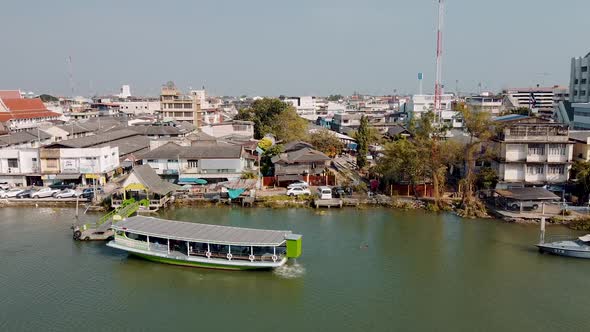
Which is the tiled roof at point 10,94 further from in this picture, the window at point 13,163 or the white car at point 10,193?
the white car at point 10,193

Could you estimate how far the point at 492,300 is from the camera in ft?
44.8

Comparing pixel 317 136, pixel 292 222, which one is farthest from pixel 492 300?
pixel 317 136

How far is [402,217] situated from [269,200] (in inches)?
270

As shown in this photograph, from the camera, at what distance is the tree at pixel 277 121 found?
40906mm

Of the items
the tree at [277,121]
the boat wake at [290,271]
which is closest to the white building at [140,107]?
the tree at [277,121]

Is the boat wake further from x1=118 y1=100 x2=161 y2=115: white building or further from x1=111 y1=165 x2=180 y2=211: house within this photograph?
x1=118 y1=100 x2=161 y2=115: white building

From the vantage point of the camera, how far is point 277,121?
147 ft

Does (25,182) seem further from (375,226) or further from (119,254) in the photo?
(375,226)

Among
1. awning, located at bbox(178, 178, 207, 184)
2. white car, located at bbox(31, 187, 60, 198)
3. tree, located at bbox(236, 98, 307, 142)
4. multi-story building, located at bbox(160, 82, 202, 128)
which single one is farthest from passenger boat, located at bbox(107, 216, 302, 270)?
multi-story building, located at bbox(160, 82, 202, 128)

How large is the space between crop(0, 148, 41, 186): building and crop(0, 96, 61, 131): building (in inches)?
666

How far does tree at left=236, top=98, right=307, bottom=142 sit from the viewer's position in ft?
134

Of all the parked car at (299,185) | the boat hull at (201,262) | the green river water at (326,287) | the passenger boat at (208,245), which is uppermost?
the parked car at (299,185)

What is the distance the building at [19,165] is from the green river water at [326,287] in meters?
7.91

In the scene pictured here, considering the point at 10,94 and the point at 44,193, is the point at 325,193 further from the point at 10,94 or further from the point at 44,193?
the point at 10,94
